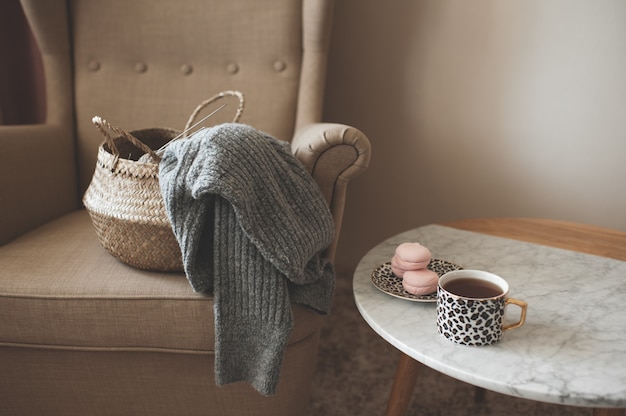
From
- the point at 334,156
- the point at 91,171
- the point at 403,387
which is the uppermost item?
the point at 334,156

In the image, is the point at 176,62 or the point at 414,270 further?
the point at 176,62

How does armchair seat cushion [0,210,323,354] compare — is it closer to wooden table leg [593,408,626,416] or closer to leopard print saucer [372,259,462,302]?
leopard print saucer [372,259,462,302]

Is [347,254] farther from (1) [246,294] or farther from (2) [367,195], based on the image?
(1) [246,294]

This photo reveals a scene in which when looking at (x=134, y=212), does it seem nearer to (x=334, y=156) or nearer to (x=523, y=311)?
(x=334, y=156)

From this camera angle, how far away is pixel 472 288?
2.32 ft

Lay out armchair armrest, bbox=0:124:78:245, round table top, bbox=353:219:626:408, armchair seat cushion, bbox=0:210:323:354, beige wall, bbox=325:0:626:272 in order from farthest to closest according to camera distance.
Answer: beige wall, bbox=325:0:626:272, armchair armrest, bbox=0:124:78:245, armchair seat cushion, bbox=0:210:323:354, round table top, bbox=353:219:626:408

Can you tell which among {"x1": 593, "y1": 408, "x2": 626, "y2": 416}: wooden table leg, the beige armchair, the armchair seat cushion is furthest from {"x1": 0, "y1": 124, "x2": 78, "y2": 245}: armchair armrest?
{"x1": 593, "y1": 408, "x2": 626, "y2": 416}: wooden table leg

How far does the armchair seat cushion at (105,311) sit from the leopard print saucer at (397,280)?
0.15 m

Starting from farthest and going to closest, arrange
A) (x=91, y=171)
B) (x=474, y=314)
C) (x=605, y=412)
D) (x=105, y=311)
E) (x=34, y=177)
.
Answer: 1. (x=91, y=171)
2. (x=34, y=177)
3. (x=105, y=311)
4. (x=605, y=412)
5. (x=474, y=314)

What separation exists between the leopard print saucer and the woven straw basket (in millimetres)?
338

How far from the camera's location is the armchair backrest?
1.34 m

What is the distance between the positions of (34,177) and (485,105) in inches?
43.7

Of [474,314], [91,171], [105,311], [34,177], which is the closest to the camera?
[474,314]

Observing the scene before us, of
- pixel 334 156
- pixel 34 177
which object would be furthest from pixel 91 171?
pixel 334 156
